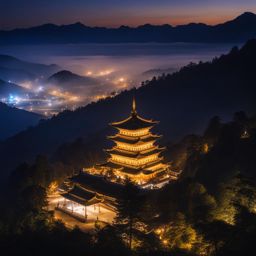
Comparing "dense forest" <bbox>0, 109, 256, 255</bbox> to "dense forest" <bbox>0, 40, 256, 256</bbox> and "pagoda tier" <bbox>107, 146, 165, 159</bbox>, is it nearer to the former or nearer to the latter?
"dense forest" <bbox>0, 40, 256, 256</bbox>

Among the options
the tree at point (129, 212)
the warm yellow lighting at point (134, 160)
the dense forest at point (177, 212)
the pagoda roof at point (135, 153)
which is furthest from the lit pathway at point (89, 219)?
the pagoda roof at point (135, 153)

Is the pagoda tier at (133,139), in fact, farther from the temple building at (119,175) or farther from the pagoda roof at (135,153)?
the pagoda roof at (135,153)

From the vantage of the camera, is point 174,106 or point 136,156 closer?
point 136,156

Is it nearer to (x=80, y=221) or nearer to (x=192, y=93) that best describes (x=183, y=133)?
(x=192, y=93)

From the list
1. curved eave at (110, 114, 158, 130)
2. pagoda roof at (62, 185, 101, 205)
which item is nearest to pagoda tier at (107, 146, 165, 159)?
curved eave at (110, 114, 158, 130)

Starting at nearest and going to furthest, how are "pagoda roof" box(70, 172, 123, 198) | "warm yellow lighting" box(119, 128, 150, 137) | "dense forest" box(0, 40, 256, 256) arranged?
"dense forest" box(0, 40, 256, 256) → "pagoda roof" box(70, 172, 123, 198) → "warm yellow lighting" box(119, 128, 150, 137)

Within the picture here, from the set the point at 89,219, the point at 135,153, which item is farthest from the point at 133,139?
the point at 89,219

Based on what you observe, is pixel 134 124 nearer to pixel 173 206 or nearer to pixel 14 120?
pixel 173 206
